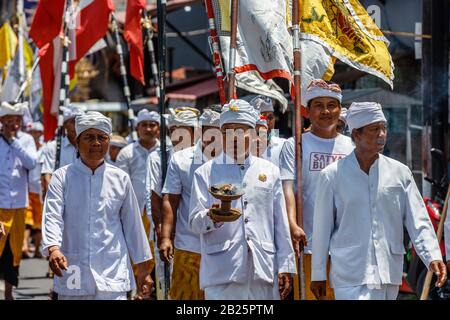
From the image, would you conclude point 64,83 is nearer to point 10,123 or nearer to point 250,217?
point 10,123

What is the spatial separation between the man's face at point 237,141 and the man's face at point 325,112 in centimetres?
91

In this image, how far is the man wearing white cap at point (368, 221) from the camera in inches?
283

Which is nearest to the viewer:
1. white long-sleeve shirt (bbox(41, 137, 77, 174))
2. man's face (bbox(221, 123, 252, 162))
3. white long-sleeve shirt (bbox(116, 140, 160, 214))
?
man's face (bbox(221, 123, 252, 162))

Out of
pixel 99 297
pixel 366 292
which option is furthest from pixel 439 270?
pixel 99 297

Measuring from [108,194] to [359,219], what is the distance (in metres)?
1.89

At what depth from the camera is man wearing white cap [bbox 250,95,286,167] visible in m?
9.49

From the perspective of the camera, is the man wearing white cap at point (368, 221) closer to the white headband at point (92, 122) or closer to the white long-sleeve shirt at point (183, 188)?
the white headband at point (92, 122)

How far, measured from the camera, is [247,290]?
7.65 m

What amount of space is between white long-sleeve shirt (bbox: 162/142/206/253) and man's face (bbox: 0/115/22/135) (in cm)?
424

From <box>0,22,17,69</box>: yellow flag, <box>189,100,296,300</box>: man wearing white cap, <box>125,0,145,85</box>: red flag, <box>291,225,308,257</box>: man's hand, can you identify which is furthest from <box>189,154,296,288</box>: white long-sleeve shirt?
<box>0,22,17,69</box>: yellow flag

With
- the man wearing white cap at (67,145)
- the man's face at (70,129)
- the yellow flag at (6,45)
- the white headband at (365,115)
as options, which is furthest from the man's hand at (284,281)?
the yellow flag at (6,45)

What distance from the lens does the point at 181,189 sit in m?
9.09

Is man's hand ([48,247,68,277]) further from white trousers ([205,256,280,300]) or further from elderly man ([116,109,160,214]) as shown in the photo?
elderly man ([116,109,160,214])

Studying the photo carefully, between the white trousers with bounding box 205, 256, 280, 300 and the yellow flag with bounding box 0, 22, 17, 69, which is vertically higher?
the yellow flag with bounding box 0, 22, 17, 69
